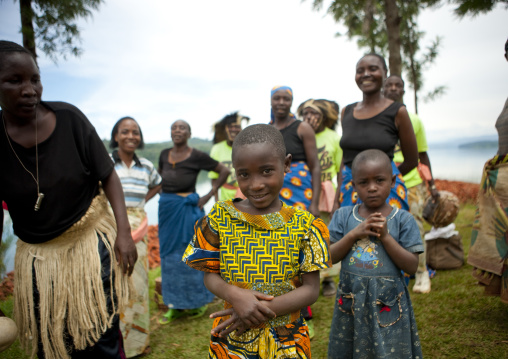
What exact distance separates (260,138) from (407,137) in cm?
168

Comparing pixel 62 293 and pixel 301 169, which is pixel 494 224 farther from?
pixel 62 293

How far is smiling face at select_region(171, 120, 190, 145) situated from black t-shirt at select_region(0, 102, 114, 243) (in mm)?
2523

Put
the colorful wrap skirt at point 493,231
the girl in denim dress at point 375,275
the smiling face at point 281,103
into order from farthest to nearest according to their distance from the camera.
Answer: the smiling face at point 281,103, the colorful wrap skirt at point 493,231, the girl in denim dress at point 375,275

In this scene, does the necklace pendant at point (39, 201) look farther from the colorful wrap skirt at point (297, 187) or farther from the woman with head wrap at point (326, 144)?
the woman with head wrap at point (326, 144)

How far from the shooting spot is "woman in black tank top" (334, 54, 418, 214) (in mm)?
2822

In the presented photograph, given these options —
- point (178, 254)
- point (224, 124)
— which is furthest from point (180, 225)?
point (224, 124)

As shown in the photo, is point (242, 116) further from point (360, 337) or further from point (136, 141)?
point (360, 337)

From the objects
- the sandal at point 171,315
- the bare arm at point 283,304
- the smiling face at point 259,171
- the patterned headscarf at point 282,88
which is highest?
the patterned headscarf at point 282,88

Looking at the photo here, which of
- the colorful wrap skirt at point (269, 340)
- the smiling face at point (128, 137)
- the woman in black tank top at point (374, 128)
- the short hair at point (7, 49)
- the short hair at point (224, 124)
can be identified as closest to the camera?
the colorful wrap skirt at point (269, 340)

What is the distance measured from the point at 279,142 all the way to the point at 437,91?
12422 mm

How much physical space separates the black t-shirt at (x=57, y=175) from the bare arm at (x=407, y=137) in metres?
2.02

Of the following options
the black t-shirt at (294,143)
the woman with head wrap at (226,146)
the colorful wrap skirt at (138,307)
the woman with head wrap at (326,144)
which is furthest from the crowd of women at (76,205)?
the woman with head wrap at (226,146)

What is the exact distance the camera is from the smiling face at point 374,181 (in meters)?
2.28

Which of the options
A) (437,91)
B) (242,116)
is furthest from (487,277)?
(437,91)
